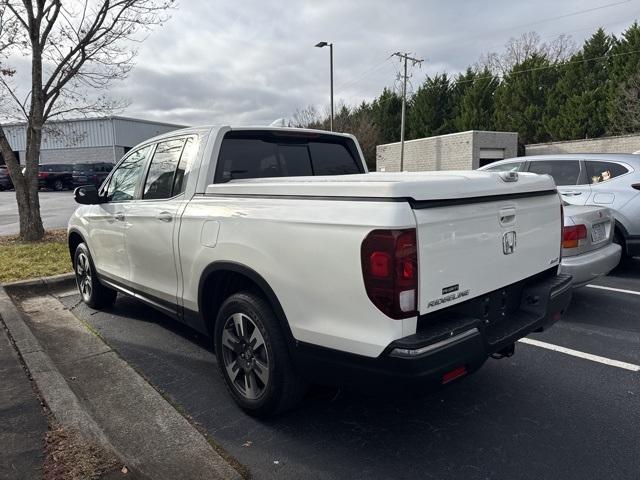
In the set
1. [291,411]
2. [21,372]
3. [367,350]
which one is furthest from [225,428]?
[21,372]

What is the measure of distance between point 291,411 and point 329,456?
0.53 metres

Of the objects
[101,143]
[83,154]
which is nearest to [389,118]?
[101,143]

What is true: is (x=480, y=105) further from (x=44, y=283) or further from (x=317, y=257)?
(x=317, y=257)

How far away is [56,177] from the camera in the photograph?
31.3m

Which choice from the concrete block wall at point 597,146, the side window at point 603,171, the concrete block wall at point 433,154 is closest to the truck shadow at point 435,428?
the side window at point 603,171

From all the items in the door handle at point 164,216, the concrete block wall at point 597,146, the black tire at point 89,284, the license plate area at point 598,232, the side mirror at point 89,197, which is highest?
the concrete block wall at point 597,146

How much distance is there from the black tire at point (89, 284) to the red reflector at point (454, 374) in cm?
427

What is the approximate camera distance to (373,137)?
156 ft

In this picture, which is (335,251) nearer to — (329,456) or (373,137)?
(329,456)

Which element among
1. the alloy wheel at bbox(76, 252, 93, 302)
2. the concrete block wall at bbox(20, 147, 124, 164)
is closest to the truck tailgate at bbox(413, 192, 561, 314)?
the alloy wheel at bbox(76, 252, 93, 302)

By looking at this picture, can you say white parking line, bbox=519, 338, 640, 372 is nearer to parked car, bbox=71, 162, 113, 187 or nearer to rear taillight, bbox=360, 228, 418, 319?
rear taillight, bbox=360, 228, 418, 319

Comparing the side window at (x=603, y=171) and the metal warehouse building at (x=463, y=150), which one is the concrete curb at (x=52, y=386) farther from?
the metal warehouse building at (x=463, y=150)

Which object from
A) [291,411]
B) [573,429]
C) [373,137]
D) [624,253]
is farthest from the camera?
[373,137]

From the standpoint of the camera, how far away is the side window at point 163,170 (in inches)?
156
